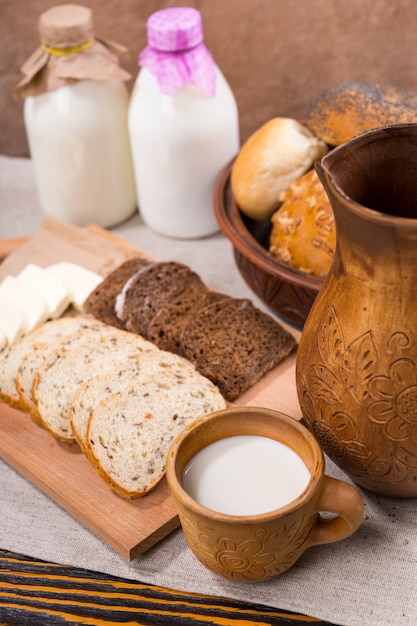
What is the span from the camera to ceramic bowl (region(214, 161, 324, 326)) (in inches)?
54.4

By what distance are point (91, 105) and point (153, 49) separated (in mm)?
189

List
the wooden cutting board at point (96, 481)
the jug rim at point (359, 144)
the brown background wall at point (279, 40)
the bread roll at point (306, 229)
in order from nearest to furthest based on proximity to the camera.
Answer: the jug rim at point (359, 144)
the wooden cutting board at point (96, 481)
the bread roll at point (306, 229)
the brown background wall at point (279, 40)

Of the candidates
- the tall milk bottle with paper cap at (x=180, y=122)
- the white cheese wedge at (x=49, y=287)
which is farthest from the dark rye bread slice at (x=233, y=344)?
the tall milk bottle with paper cap at (x=180, y=122)

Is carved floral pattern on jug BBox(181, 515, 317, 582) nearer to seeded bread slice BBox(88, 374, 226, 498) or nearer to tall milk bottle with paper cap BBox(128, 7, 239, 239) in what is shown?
seeded bread slice BBox(88, 374, 226, 498)

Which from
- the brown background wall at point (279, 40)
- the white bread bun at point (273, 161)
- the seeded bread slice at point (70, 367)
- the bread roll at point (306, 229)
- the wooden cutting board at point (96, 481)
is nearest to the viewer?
the wooden cutting board at point (96, 481)

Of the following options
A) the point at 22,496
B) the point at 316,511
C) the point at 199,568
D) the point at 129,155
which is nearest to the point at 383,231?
the point at 316,511

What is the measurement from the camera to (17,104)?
216 cm

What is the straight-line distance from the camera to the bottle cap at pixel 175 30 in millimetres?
1576

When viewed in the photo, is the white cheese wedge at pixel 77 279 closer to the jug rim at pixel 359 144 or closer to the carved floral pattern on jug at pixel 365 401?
the carved floral pattern on jug at pixel 365 401

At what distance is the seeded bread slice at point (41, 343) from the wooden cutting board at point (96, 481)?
0.05 meters

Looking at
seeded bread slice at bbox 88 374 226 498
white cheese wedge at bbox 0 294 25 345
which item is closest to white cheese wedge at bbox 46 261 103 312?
white cheese wedge at bbox 0 294 25 345

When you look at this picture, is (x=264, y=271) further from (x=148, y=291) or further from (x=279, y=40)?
(x=279, y=40)

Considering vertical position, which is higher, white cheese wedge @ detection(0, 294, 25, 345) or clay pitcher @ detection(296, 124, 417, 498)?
clay pitcher @ detection(296, 124, 417, 498)

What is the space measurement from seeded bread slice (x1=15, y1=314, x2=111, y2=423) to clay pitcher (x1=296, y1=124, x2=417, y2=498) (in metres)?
0.49
